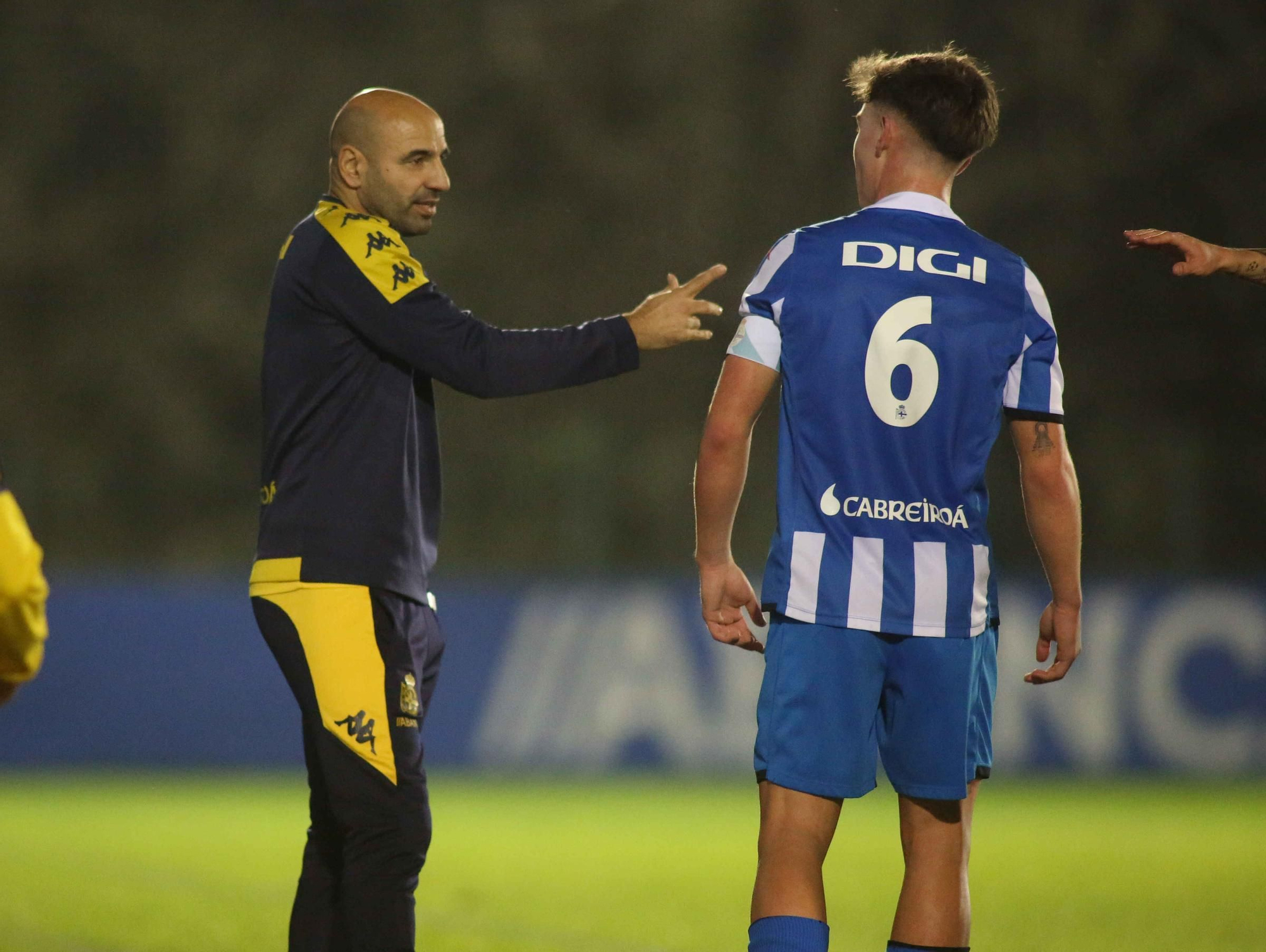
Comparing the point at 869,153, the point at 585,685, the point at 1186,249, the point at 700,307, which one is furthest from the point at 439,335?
the point at 585,685

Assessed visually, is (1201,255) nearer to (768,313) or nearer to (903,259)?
(903,259)

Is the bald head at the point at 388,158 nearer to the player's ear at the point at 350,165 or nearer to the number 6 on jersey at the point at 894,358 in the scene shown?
the player's ear at the point at 350,165

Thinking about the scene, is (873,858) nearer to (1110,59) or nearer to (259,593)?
(259,593)

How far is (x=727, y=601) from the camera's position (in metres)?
3.73

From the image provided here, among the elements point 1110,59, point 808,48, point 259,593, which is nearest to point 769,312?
point 259,593

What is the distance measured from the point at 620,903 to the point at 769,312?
365cm

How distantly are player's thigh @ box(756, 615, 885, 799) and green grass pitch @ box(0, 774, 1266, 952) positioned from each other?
7.19ft

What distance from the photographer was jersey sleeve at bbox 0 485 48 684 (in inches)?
109

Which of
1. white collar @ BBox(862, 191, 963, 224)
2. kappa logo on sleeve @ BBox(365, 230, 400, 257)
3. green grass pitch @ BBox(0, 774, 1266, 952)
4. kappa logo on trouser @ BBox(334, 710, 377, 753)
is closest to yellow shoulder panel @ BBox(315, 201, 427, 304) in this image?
kappa logo on sleeve @ BBox(365, 230, 400, 257)

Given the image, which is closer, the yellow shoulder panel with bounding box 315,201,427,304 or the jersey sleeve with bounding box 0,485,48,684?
the jersey sleeve with bounding box 0,485,48,684

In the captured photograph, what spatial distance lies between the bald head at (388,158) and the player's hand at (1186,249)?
1720mm

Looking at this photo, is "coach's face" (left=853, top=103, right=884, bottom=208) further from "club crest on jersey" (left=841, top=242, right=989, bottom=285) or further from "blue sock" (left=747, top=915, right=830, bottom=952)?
"blue sock" (left=747, top=915, right=830, bottom=952)

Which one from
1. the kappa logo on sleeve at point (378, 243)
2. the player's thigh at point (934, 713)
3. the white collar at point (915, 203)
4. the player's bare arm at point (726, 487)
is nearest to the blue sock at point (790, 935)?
the player's thigh at point (934, 713)

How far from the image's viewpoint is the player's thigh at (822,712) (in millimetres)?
3590
